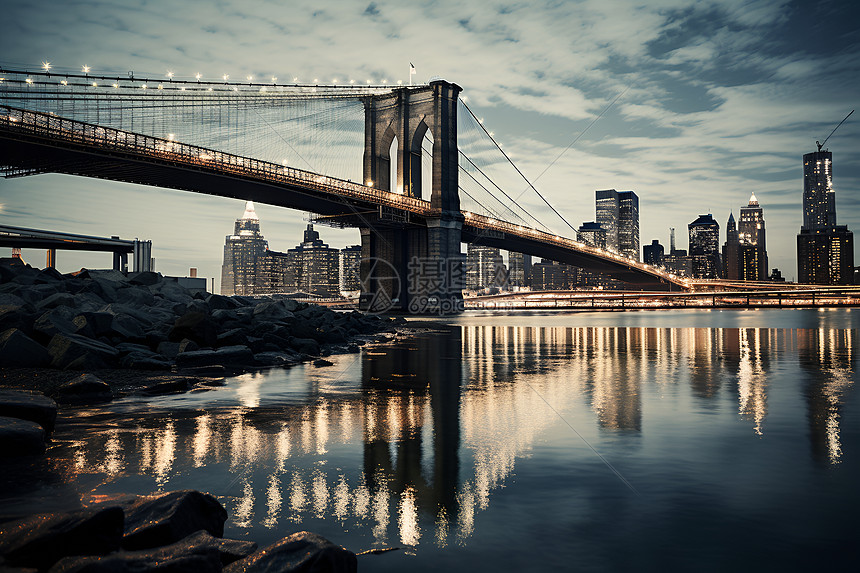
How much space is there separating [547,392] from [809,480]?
5461 millimetres

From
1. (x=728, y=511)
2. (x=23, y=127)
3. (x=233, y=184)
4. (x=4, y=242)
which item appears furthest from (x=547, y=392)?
(x=4, y=242)

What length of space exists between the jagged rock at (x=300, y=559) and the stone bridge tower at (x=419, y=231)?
57.0m

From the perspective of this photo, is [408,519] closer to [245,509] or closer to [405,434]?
[245,509]

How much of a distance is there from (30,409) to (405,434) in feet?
15.0

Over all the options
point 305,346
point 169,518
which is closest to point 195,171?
point 305,346

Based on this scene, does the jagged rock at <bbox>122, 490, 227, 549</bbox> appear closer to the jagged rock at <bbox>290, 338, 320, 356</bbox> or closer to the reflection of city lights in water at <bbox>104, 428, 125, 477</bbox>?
the reflection of city lights in water at <bbox>104, 428, 125, 477</bbox>

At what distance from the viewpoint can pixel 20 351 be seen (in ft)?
38.7

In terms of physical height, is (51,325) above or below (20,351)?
above

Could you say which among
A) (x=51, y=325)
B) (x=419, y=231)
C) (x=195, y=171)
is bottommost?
(x=51, y=325)

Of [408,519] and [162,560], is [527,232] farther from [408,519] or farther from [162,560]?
[162,560]

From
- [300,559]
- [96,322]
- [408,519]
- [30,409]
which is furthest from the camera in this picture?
[96,322]

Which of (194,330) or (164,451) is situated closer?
(164,451)

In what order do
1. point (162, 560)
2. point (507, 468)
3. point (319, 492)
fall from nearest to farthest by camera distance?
point (162, 560)
point (319, 492)
point (507, 468)

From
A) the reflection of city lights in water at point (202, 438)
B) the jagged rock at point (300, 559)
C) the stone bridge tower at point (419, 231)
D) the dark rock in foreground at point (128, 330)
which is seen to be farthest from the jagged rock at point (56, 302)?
the stone bridge tower at point (419, 231)
